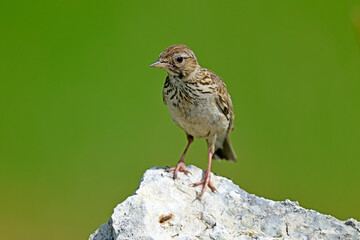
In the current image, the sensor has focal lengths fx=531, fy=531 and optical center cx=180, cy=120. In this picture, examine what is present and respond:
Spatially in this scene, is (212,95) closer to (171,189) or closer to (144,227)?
(171,189)

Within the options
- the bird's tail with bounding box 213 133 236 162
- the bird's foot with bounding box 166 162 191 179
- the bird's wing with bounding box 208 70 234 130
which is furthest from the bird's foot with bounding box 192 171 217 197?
the bird's tail with bounding box 213 133 236 162

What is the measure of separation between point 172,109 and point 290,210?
1.95 metres

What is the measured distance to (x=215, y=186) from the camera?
16.0 feet

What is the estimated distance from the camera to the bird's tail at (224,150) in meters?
6.81

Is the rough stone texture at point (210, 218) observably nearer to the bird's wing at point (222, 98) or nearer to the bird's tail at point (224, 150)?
the bird's wing at point (222, 98)

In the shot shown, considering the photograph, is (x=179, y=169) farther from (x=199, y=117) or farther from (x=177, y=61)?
(x=177, y=61)

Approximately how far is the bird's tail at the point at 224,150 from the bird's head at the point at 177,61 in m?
1.52

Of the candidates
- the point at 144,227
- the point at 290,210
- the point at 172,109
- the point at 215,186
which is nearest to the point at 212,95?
the point at 172,109

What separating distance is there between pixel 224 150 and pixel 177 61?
190cm

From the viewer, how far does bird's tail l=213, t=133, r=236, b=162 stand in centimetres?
681

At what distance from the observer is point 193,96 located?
18.5 feet

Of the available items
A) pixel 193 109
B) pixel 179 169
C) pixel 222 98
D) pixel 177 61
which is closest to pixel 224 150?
pixel 222 98

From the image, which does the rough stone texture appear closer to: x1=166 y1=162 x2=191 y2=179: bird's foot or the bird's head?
x1=166 y1=162 x2=191 y2=179: bird's foot

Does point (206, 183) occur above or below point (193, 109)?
below
